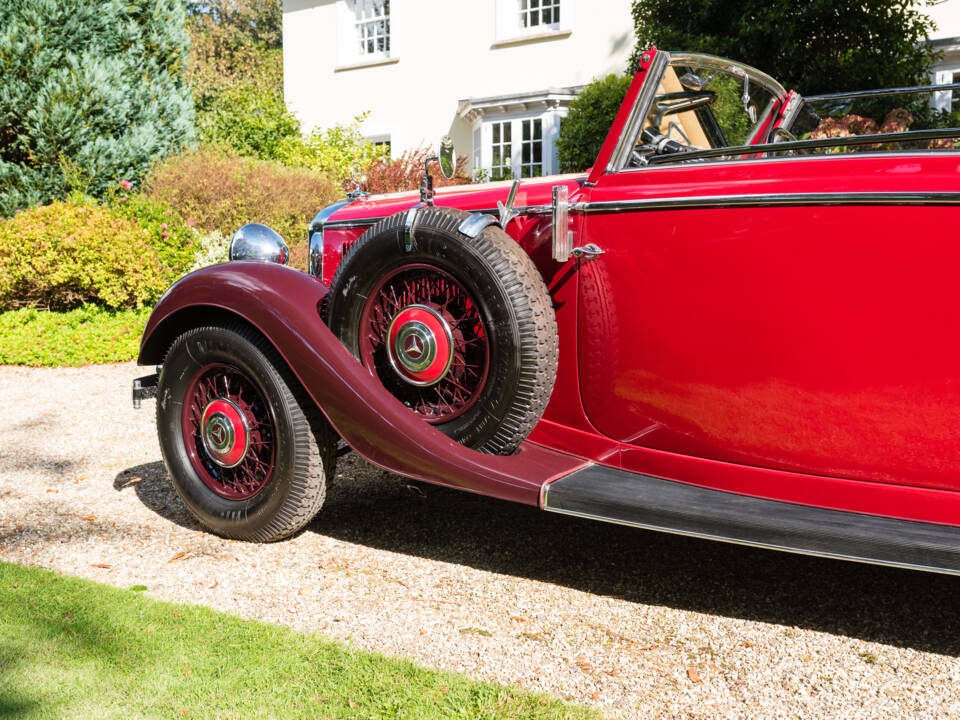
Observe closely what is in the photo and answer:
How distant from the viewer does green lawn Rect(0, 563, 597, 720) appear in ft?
6.93

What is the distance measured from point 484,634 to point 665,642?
0.54 m

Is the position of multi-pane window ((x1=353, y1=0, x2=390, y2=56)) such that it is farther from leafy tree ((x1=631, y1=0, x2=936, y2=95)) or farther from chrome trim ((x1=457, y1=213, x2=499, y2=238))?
chrome trim ((x1=457, y1=213, x2=499, y2=238))

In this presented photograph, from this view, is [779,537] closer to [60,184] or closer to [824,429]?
[824,429]

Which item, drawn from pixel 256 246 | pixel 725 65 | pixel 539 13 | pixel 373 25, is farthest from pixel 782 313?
pixel 373 25

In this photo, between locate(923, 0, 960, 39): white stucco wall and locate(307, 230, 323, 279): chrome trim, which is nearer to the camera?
locate(307, 230, 323, 279): chrome trim

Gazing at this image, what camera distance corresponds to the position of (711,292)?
Result: 2.54m

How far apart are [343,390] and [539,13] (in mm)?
13239

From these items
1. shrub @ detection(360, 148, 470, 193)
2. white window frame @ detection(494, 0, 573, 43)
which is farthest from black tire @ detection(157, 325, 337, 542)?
white window frame @ detection(494, 0, 573, 43)

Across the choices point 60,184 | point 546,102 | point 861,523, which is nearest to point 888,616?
point 861,523

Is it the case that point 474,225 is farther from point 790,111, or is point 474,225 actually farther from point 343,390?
point 790,111

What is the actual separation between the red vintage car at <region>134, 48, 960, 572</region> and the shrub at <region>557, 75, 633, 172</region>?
8997 millimetres

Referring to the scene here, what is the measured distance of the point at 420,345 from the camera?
285cm

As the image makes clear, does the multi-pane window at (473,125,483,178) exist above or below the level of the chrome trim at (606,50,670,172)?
above

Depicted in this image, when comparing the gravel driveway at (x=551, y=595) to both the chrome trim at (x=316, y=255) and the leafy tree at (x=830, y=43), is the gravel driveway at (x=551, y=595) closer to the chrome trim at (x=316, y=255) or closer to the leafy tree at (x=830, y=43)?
the chrome trim at (x=316, y=255)
